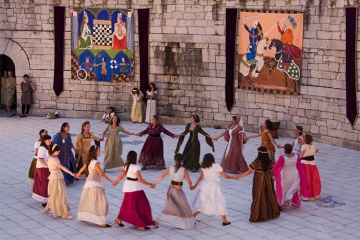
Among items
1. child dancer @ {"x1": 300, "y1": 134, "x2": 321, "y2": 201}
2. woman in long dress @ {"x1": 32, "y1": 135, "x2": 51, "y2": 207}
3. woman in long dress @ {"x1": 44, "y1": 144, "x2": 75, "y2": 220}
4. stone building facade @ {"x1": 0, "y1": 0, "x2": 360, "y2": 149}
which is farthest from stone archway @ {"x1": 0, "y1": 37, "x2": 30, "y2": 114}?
child dancer @ {"x1": 300, "y1": 134, "x2": 321, "y2": 201}

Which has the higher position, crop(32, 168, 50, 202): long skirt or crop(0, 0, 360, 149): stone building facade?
crop(0, 0, 360, 149): stone building facade

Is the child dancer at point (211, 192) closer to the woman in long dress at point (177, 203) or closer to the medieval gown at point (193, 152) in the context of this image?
the woman in long dress at point (177, 203)

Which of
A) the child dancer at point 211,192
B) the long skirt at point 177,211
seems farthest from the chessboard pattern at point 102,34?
the long skirt at point 177,211

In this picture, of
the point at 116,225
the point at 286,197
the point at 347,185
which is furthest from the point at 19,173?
the point at 347,185

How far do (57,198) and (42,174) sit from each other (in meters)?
0.84

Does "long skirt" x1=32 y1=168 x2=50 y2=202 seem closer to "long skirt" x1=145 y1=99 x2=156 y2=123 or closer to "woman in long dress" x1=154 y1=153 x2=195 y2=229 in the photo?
"woman in long dress" x1=154 y1=153 x2=195 y2=229

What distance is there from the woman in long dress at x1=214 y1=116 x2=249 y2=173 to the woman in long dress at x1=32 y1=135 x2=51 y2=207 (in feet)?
14.8

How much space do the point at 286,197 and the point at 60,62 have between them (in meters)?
12.2

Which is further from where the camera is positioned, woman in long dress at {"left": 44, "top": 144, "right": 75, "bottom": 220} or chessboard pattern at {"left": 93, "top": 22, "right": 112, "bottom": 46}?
chessboard pattern at {"left": 93, "top": 22, "right": 112, "bottom": 46}

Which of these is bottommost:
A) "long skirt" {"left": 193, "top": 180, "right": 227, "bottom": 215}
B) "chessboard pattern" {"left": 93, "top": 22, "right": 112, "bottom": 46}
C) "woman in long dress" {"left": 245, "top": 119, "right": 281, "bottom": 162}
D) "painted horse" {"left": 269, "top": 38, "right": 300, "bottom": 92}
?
"long skirt" {"left": 193, "top": 180, "right": 227, "bottom": 215}

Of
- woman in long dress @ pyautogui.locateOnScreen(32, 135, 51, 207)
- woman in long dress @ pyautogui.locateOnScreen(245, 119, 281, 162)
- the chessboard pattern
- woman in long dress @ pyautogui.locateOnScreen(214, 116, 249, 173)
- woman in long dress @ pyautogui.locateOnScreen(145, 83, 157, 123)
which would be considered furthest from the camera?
the chessboard pattern

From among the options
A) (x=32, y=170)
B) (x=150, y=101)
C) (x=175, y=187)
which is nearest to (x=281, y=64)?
(x=150, y=101)

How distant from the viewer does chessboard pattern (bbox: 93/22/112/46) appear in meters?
23.8

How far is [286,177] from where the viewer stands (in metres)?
14.1
